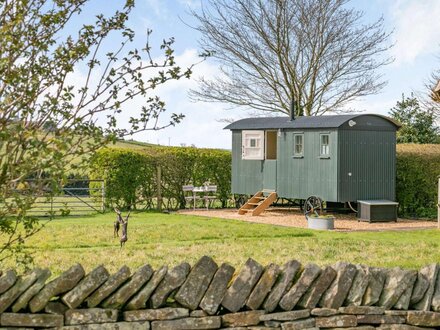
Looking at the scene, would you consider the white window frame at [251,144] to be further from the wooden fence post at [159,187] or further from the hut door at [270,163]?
the wooden fence post at [159,187]

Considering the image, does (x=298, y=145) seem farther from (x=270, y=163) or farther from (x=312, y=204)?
(x=312, y=204)

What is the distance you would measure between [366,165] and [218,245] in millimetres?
9931

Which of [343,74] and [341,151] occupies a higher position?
[343,74]

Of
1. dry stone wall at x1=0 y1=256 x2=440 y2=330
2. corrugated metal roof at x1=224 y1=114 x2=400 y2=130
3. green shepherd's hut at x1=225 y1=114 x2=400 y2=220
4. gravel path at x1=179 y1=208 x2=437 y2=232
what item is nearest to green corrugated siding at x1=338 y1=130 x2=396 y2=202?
green shepherd's hut at x1=225 y1=114 x2=400 y2=220

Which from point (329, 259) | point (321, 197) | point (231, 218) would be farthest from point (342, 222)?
point (329, 259)

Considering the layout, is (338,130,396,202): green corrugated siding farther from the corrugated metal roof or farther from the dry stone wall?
the dry stone wall

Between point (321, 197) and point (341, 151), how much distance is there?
153cm

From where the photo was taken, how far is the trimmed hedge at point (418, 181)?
81.1ft

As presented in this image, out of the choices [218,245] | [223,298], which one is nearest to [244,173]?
[218,245]

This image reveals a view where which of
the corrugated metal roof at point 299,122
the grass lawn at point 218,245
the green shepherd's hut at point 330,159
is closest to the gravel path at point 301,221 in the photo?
the green shepherd's hut at point 330,159

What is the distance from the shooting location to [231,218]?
75.0 feet

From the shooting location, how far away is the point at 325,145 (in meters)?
23.3

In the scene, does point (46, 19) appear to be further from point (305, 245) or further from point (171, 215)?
point (171, 215)

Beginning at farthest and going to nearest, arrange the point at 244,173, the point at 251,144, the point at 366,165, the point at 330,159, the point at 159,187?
1. the point at 244,173
2. the point at 159,187
3. the point at 251,144
4. the point at 366,165
5. the point at 330,159
